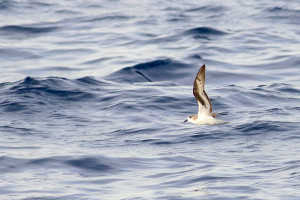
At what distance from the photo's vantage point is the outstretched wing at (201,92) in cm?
1116

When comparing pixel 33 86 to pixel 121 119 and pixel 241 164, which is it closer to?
pixel 121 119

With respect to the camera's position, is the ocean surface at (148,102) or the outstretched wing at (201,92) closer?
the ocean surface at (148,102)

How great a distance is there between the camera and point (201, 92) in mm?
11609

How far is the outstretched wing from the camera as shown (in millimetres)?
11164

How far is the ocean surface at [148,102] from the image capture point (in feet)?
35.2

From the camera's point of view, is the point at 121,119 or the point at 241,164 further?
the point at 121,119

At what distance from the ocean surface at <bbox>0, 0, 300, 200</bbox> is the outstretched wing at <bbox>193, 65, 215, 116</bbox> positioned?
0.81 meters

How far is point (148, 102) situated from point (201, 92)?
4.24 meters

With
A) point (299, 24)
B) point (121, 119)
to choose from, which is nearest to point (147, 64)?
point (121, 119)

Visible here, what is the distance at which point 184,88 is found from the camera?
1730 centimetres

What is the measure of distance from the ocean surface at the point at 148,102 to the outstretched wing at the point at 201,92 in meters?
0.81

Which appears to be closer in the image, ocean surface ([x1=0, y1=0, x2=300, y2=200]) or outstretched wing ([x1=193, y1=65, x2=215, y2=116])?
ocean surface ([x1=0, y1=0, x2=300, y2=200])

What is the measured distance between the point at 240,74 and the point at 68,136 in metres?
6.56

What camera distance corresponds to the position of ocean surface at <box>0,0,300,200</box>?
1074 cm
